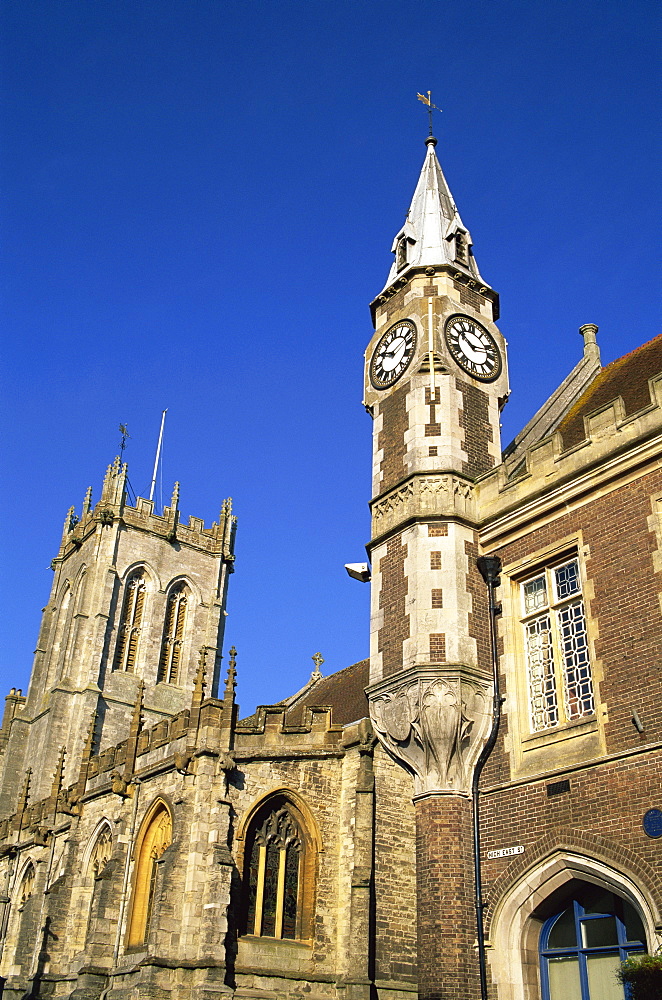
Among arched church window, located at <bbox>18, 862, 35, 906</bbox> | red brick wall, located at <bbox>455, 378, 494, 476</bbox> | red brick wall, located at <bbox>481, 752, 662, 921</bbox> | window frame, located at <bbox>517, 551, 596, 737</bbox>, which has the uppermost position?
red brick wall, located at <bbox>455, 378, 494, 476</bbox>

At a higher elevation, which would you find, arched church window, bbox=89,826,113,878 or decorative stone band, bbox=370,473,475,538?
decorative stone band, bbox=370,473,475,538

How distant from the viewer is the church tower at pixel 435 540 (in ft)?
48.8

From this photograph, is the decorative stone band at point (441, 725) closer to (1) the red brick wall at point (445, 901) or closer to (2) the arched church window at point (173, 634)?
(1) the red brick wall at point (445, 901)

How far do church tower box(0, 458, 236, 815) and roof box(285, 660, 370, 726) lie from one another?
12545mm

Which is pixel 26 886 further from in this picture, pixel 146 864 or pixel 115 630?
pixel 115 630

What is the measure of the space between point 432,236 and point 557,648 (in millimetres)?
10480

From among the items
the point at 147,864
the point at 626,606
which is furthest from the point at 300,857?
the point at 626,606

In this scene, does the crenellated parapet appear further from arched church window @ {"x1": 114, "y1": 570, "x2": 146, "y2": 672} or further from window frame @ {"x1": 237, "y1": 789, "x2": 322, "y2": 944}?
window frame @ {"x1": 237, "y1": 789, "x2": 322, "y2": 944}

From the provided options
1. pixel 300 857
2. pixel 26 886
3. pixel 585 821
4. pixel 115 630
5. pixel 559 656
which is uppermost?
pixel 115 630

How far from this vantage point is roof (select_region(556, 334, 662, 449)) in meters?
17.4

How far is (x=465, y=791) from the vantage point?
15391 mm

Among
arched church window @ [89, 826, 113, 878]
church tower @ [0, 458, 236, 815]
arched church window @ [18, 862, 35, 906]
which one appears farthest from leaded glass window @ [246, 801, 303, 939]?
church tower @ [0, 458, 236, 815]

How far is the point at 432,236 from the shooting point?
21.7 metres

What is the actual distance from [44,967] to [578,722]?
17.8m
